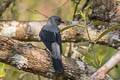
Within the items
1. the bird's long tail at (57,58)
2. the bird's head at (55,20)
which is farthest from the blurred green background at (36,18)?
the bird's long tail at (57,58)

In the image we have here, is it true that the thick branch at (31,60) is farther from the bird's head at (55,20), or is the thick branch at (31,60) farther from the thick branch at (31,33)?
the bird's head at (55,20)

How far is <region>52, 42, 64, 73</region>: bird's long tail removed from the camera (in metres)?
3.56

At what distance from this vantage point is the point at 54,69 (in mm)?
3688

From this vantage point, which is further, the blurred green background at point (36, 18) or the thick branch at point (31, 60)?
the blurred green background at point (36, 18)

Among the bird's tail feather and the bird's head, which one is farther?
the bird's head

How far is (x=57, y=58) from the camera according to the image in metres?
3.80

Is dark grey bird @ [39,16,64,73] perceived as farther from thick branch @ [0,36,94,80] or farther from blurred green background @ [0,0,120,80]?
blurred green background @ [0,0,120,80]

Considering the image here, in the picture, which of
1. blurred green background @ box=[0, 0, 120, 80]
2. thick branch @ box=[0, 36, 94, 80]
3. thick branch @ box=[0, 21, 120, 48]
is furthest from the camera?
thick branch @ box=[0, 21, 120, 48]

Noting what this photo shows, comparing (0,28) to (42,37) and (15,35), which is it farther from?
(42,37)

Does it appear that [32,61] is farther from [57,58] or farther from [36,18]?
[36,18]

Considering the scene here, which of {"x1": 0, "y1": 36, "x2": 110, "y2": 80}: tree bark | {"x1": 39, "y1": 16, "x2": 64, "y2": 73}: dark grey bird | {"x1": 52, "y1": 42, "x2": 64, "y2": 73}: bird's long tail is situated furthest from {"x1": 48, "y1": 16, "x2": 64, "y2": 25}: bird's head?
{"x1": 0, "y1": 36, "x2": 110, "y2": 80}: tree bark

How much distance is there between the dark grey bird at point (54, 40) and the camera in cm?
365

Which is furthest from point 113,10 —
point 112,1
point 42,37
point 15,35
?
point 15,35

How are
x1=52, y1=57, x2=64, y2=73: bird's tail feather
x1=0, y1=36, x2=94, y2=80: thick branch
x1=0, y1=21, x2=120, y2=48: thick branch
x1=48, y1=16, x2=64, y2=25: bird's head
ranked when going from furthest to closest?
x1=48, y1=16, x2=64, y2=25: bird's head, x1=0, y1=21, x2=120, y2=48: thick branch, x1=0, y1=36, x2=94, y2=80: thick branch, x1=52, y1=57, x2=64, y2=73: bird's tail feather
